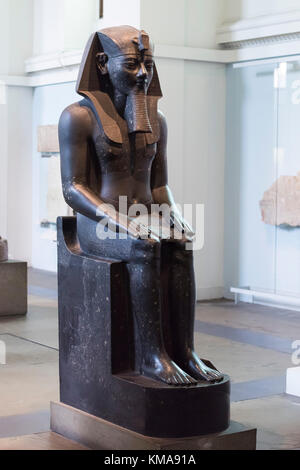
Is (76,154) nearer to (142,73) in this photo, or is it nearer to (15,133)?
(142,73)

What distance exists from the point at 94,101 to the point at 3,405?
209cm

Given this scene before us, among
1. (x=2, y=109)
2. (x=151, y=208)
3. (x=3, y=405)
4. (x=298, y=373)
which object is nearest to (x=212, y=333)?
(x=298, y=373)

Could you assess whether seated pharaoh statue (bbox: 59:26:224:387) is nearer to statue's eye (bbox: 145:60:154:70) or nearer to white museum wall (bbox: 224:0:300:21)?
statue's eye (bbox: 145:60:154:70)

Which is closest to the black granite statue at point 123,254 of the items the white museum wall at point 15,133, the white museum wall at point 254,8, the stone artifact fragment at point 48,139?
the white museum wall at point 254,8

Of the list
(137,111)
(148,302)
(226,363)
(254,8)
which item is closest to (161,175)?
(137,111)

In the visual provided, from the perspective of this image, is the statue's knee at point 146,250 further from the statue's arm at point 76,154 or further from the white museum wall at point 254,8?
the white museum wall at point 254,8

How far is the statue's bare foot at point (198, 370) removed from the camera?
4.43 metres

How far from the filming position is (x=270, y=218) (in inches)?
388

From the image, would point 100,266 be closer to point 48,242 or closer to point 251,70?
point 251,70

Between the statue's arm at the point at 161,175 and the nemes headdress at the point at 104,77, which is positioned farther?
the statue's arm at the point at 161,175

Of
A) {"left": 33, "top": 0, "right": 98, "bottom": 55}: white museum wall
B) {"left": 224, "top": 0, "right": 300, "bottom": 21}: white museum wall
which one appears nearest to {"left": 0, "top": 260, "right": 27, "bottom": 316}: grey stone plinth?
{"left": 224, "top": 0, "right": 300, "bottom": 21}: white museum wall

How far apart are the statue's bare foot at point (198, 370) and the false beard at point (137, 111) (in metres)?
1.21

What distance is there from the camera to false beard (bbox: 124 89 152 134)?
4688 millimetres

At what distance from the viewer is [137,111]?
4.69 m
